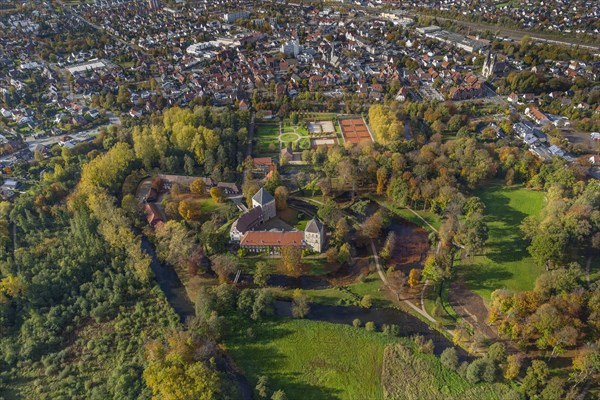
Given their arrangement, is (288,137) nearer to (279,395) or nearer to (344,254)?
(344,254)

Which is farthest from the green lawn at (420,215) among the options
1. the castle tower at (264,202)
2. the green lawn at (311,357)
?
the green lawn at (311,357)

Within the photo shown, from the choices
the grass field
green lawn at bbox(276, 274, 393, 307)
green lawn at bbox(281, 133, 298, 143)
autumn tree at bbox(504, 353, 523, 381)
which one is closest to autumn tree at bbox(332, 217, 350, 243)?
green lawn at bbox(276, 274, 393, 307)

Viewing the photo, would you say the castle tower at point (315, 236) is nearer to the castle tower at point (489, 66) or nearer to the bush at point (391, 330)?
the bush at point (391, 330)

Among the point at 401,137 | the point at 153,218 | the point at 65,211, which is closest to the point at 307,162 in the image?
the point at 401,137

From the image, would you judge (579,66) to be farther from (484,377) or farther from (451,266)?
(484,377)

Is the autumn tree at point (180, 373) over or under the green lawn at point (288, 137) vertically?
under
